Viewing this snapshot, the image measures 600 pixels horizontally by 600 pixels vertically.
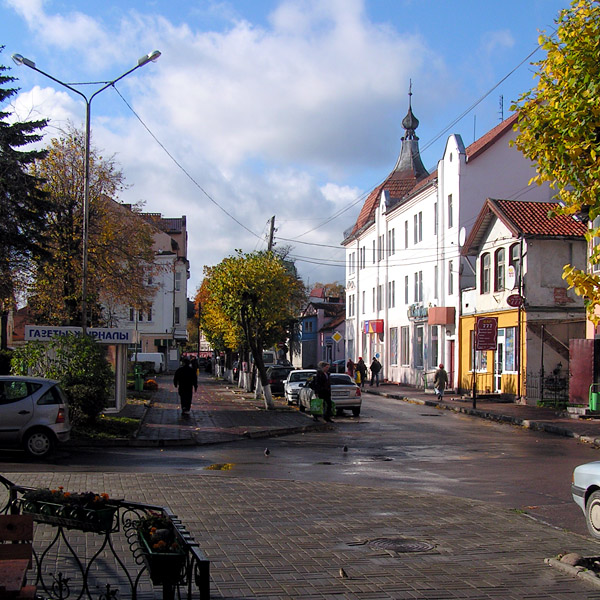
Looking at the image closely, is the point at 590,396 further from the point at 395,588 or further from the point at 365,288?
the point at 365,288

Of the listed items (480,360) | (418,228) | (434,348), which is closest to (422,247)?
(418,228)

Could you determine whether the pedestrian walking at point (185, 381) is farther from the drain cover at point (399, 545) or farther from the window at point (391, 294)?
the window at point (391, 294)

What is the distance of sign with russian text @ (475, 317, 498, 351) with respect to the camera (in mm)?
32750

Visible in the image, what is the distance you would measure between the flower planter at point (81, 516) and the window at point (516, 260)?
1145 inches

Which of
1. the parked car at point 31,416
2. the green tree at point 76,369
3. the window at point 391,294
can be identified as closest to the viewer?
the parked car at point 31,416

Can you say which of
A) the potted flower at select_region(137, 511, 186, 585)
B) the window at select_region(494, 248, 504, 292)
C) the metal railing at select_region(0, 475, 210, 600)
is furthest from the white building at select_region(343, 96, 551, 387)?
the potted flower at select_region(137, 511, 186, 585)

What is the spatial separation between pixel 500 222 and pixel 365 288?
26.4 metres

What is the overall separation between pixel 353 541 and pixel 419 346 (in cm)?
3909

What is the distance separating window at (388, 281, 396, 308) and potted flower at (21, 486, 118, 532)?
47534 millimetres

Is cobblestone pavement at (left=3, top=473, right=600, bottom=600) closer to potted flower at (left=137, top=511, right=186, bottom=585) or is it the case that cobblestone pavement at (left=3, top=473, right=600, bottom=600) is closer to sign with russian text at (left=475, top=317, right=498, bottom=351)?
potted flower at (left=137, top=511, right=186, bottom=585)

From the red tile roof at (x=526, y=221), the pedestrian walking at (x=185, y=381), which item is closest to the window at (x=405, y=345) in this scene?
the red tile roof at (x=526, y=221)

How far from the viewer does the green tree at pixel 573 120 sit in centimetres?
1135

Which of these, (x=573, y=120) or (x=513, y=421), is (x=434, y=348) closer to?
(x=513, y=421)

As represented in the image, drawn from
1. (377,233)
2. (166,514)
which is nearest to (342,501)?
(166,514)
